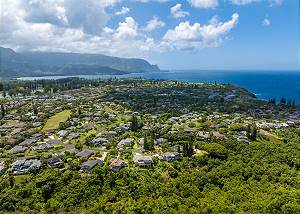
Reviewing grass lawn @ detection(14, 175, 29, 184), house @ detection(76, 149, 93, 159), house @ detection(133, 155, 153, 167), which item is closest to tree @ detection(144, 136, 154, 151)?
house @ detection(133, 155, 153, 167)

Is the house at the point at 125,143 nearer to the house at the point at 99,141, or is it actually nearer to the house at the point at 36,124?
the house at the point at 99,141

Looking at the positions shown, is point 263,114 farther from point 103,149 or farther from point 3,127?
point 3,127

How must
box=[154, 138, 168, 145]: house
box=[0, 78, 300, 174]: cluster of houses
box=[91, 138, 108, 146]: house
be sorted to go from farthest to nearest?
1. box=[91, 138, 108, 146]: house
2. box=[154, 138, 168, 145]: house
3. box=[0, 78, 300, 174]: cluster of houses

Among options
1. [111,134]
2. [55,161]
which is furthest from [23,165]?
[111,134]

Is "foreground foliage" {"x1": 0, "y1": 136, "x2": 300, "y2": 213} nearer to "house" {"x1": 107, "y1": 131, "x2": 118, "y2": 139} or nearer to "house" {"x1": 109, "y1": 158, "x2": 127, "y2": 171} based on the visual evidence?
"house" {"x1": 109, "y1": 158, "x2": 127, "y2": 171}

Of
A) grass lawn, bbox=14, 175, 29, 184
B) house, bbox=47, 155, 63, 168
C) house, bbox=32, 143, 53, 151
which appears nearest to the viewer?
grass lawn, bbox=14, 175, 29, 184

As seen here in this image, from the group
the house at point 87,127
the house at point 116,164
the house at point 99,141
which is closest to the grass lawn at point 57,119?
the house at point 87,127

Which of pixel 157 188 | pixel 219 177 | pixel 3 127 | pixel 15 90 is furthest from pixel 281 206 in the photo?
pixel 15 90
